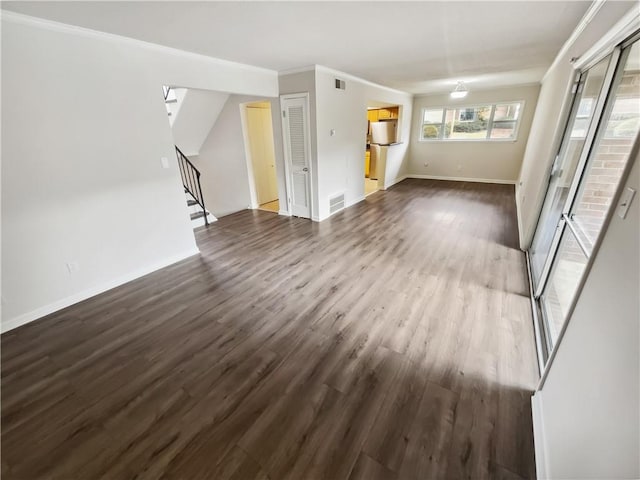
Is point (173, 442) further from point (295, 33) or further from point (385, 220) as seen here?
point (385, 220)

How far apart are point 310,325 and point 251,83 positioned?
3644mm

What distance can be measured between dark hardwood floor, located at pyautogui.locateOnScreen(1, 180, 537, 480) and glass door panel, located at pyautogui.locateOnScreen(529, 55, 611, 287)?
34cm

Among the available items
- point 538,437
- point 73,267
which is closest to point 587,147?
point 538,437

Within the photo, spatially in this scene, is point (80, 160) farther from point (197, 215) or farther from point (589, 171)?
point (589, 171)

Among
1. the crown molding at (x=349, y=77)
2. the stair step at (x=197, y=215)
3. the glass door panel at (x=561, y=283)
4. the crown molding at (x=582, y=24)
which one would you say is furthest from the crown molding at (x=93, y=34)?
the glass door panel at (x=561, y=283)

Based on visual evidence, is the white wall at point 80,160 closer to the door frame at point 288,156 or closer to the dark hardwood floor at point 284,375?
the dark hardwood floor at point 284,375

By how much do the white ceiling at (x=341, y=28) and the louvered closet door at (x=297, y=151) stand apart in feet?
2.06

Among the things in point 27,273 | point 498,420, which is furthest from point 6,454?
point 498,420

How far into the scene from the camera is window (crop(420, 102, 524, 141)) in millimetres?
7012

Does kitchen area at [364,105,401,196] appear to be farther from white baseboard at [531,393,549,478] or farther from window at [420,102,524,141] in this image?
white baseboard at [531,393,549,478]

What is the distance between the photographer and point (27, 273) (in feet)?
7.87

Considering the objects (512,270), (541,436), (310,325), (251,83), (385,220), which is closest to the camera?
(541,436)

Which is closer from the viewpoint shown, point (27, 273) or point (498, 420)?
point (498, 420)

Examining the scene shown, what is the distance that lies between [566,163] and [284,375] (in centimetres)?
328
